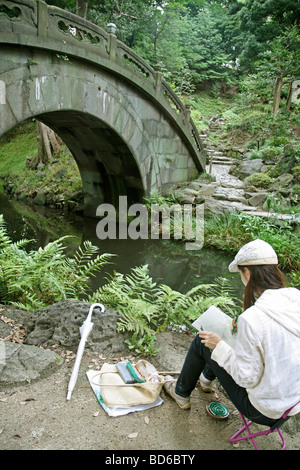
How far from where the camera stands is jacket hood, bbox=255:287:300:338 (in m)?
1.81

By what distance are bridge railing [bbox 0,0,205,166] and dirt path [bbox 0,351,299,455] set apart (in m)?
5.26

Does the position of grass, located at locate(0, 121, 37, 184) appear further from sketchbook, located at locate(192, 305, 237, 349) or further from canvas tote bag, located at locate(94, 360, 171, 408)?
sketchbook, located at locate(192, 305, 237, 349)

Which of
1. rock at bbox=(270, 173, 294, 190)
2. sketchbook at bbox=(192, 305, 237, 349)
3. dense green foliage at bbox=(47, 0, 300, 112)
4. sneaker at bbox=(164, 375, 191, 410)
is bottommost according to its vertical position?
sneaker at bbox=(164, 375, 191, 410)

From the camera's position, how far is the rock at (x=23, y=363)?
8.96 feet

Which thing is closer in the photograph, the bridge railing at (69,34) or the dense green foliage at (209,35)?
the bridge railing at (69,34)

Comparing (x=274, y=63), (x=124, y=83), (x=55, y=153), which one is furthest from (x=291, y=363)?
(x=274, y=63)

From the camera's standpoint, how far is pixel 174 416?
8.16 ft

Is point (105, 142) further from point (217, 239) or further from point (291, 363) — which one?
point (291, 363)

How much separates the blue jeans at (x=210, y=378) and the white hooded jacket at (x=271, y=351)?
0.14 m

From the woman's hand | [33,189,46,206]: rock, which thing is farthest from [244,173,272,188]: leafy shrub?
the woman's hand

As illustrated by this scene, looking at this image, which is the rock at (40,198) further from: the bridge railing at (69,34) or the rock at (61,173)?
the bridge railing at (69,34)

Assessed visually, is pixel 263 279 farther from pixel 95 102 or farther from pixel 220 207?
pixel 220 207

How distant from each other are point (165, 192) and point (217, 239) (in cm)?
304

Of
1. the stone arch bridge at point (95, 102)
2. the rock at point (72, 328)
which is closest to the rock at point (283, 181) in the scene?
the stone arch bridge at point (95, 102)
